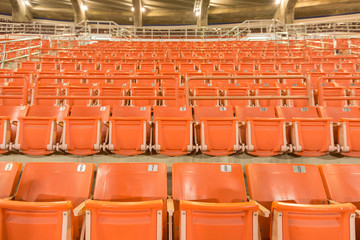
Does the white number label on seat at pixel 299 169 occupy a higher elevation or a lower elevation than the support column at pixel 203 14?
lower

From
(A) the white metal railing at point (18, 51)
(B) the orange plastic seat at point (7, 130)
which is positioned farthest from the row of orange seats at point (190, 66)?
(B) the orange plastic seat at point (7, 130)

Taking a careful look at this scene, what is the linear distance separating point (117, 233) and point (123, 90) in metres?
1.84

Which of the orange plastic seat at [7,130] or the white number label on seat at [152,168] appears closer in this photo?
the white number label on seat at [152,168]

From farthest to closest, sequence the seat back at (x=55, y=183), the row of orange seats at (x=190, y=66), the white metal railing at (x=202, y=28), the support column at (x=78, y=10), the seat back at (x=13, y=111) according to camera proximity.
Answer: the support column at (x=78, y=10)
the white metal railing at (x=202, y=28)
the row of orange seats at (x=190, y=66)
the seat back at (x=13, y=111)
the seat back at (x=55, y=183)

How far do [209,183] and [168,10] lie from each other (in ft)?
50.6

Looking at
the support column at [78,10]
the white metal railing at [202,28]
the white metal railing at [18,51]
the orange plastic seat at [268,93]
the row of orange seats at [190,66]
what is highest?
the support column at [78,10]

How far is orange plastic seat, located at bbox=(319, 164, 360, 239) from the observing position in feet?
4.44

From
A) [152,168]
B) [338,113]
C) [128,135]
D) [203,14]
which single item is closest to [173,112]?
[128,135]

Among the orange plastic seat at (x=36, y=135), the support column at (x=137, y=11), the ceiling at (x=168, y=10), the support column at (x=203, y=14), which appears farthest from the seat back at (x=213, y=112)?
the ceiling at (x=168, y=10)

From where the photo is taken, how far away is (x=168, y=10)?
1456 cm

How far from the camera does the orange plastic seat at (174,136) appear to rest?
1.79m

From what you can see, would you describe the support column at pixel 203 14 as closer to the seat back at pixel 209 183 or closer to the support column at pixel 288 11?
the support column at pixel 288 11

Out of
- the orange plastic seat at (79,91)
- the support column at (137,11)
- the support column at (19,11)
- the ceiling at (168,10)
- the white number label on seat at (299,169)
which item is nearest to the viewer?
the white number label on seat at (299,169)

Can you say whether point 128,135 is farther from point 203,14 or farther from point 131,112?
point 203,14
